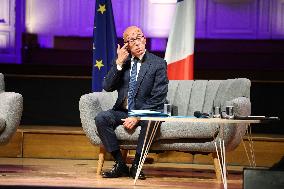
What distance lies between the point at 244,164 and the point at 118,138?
1.68m

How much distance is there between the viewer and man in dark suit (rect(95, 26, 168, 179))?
539cm

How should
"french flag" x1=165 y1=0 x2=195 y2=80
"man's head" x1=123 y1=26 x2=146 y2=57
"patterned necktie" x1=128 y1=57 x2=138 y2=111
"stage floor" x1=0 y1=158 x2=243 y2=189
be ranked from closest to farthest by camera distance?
1. "stage floor" x1=0 y1=158 x2=243 y2=189
2. "man's head" x1=123 y1=26 x2=146 y2=57
3. "patterned necktie" x1=128 y1=57 x2=138 y2=111
4. "french flag" x1=165 y1=0 x2=195 y2=80

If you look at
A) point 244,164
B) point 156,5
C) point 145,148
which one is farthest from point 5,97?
point 156,5

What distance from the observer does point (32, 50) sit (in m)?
8.10

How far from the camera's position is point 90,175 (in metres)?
5.46

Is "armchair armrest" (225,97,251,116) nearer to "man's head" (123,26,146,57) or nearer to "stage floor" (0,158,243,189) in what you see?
"stage floor" (0,158,243,189)

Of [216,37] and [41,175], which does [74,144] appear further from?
[216,37]

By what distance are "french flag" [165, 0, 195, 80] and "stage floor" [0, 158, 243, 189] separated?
35.8 inches

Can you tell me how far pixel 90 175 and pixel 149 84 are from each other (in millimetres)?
854

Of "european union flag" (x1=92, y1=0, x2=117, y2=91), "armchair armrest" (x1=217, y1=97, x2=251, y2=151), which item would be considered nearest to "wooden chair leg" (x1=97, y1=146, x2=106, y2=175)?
"armchair armrest" (x1=217, y1=97, x2=251, y2=151)


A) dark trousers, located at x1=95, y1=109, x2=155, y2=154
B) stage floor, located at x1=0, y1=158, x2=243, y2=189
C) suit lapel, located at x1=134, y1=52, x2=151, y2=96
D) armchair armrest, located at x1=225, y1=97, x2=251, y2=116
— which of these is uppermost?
suit lapel, located at x1=134, y1=52, x2=151, y2=96

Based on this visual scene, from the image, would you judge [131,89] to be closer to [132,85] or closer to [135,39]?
[132,85]

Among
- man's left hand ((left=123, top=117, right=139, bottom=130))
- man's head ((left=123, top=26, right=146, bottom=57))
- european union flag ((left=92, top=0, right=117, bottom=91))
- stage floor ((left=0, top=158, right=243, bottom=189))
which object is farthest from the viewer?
european union flag ((left=92, top=0, right=117, bottom=91))

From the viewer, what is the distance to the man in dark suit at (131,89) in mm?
5391
